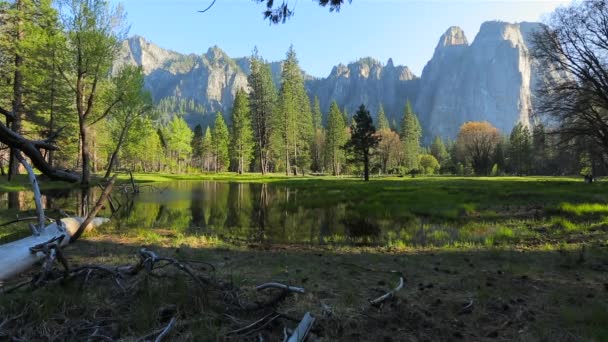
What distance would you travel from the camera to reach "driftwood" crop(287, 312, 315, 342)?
3.26m

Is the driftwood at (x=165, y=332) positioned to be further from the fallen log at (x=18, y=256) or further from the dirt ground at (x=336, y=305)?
the fallen log at (x=18, y=256)

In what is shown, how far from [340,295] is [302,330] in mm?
1788

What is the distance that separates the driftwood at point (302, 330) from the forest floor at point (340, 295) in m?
0.19

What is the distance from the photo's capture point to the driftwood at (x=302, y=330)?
3259mm

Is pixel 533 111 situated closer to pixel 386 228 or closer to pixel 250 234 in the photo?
pixel 386 228

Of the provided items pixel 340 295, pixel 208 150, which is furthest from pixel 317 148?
pixel 340 295

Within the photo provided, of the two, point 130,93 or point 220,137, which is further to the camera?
point 220,137

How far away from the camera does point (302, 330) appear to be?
3.43 m

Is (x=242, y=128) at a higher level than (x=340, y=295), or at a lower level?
higher

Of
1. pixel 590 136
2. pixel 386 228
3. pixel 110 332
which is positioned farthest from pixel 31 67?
pixel 590 136

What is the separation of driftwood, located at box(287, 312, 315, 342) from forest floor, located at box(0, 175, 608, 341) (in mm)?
187

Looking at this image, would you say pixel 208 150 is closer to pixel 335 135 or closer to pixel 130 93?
pixel 335 135

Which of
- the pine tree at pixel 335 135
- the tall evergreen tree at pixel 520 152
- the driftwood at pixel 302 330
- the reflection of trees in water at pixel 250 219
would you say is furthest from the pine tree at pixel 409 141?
the driftwood at pixel 302 330

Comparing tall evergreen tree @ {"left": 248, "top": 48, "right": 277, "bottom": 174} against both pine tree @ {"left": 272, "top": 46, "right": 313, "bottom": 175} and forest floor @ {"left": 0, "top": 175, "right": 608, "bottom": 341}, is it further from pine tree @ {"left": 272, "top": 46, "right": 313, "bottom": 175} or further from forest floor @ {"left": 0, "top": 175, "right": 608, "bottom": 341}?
forest floor @ {"left": 0, "top": 175, "right": 608, "bottom": 341}
